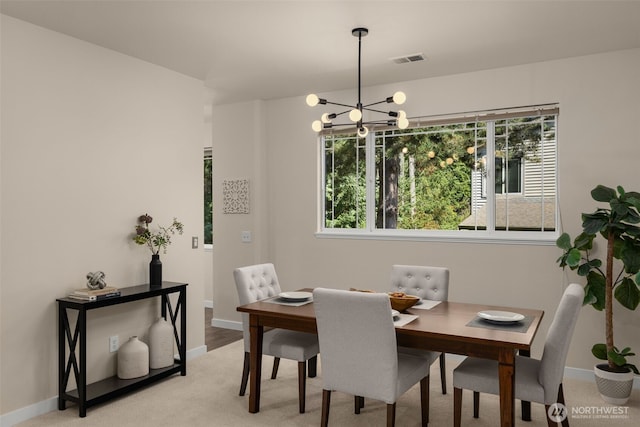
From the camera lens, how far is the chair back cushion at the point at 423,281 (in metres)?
3.53

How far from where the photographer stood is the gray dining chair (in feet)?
11.5

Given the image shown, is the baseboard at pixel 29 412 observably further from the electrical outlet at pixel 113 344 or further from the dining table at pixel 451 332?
the dining table at pixel 451 332

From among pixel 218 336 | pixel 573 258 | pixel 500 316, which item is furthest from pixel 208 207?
pixel 500 316

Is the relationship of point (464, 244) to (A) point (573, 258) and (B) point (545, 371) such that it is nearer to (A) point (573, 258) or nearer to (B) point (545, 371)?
(A) point (573, 258)

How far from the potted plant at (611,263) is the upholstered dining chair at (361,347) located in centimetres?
158

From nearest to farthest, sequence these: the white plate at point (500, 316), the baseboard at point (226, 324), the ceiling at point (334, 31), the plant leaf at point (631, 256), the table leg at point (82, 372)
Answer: the white plate at point (500, 316), the ceiling at point (334, 31), the table leg at point (82, 372), the plant leaf at point (631, 256), the baseboard at point (226, 324)

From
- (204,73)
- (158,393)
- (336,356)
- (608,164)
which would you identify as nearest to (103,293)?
(158,393)

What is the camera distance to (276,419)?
3105 millimetres

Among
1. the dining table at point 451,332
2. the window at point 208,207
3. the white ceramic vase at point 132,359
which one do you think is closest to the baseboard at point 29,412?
the white ceramic vase at point 132,359

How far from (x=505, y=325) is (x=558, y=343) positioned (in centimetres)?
29

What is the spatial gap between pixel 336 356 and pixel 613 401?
2082mm

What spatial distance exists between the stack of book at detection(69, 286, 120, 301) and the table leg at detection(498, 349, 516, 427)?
8.17 ft

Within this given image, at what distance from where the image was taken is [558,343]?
7.93 ft

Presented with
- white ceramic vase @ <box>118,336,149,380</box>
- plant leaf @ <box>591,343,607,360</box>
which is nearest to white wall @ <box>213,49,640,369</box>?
plant leaf @ <box>591,343,607,360</box>
